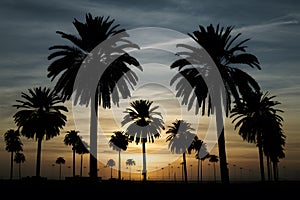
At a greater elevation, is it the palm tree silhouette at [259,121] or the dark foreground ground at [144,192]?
the palm tree silhouette at [259,121]

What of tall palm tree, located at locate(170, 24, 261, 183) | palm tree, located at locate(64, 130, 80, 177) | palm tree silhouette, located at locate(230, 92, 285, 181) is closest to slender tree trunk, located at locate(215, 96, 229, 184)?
tall palm tree, located at locate(170, 24, 261, 183)

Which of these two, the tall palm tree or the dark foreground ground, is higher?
the tall palm tree

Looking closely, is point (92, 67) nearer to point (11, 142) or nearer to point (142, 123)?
point (142, 123)

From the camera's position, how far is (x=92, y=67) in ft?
125

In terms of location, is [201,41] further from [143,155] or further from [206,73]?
[143,155]

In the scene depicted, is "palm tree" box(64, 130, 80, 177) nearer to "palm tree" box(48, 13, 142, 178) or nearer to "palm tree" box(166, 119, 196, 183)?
"palm tree" box(166, 119, 196, 183)

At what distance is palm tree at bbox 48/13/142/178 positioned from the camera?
124 feet

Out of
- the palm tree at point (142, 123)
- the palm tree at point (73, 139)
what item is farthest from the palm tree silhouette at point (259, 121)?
the palm tree at point (73, 139)

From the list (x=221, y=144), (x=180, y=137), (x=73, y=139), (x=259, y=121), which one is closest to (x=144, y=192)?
(x=221, y=144)

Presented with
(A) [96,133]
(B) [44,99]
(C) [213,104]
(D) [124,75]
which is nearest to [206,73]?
(C) [213,104]

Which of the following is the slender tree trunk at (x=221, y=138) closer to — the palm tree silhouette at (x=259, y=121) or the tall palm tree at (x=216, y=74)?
the tall palm tree at (x=216, y=74)

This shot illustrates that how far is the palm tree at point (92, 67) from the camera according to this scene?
37.8 meters

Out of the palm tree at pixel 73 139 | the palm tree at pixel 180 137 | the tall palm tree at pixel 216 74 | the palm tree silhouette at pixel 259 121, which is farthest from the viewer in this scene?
the palm tree at pixel 73 139

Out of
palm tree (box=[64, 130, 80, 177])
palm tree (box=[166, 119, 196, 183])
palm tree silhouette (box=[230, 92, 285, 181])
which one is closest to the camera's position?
palm tree silhouette (box=[230, 92, 285, 181])
